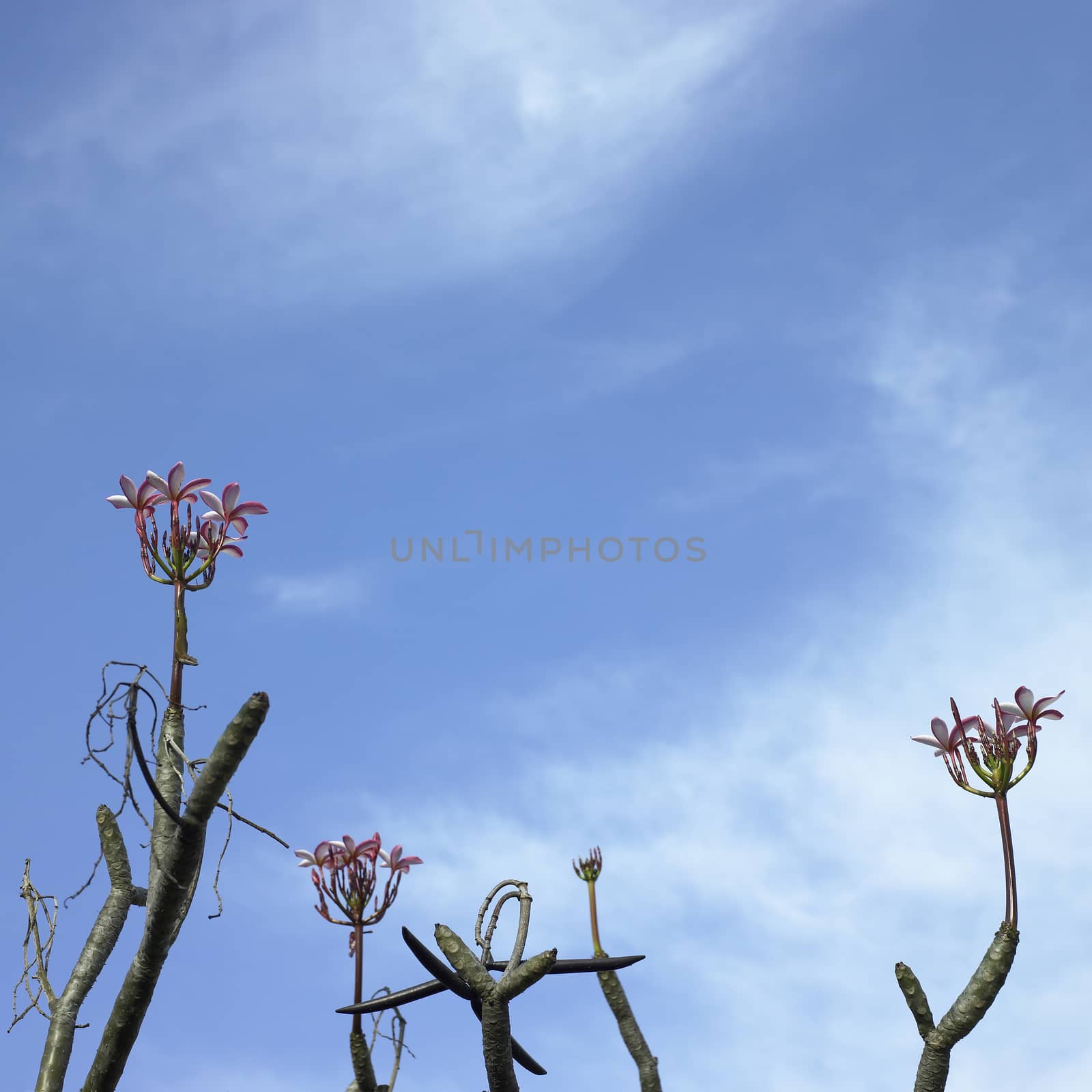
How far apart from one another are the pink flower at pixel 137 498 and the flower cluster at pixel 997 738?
4.19 meters

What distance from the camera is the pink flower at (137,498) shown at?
550cm

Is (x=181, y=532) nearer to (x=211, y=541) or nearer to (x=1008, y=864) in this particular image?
(x=211, y=541)

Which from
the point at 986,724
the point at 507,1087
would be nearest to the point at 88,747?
the point at 507,1087

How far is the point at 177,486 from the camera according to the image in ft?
18.3

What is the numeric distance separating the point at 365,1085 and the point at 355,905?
116 cm

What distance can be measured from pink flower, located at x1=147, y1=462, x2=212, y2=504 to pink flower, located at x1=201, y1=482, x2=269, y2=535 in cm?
5

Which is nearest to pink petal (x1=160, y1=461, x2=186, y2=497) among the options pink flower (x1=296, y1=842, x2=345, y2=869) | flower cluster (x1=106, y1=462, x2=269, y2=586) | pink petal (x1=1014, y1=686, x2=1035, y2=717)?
flower cluster (x1=106, y1=462, x2=269, y2=586)

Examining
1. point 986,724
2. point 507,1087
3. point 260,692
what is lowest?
point 507,1087

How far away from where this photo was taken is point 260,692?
4.16 meters

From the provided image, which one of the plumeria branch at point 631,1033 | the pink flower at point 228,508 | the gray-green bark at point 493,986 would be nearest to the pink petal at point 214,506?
the pink flower at point 228,508

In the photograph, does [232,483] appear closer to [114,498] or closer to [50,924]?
[114,498]

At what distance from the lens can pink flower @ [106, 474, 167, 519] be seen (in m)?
5.50

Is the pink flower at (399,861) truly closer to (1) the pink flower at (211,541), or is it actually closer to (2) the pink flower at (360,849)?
(2) the pink flower at (360,849)

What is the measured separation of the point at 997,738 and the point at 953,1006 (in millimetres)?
1390
